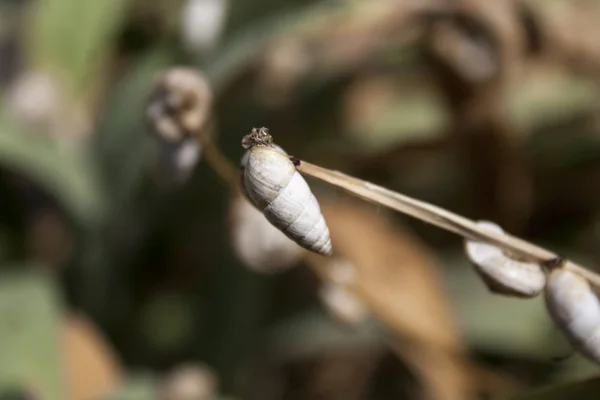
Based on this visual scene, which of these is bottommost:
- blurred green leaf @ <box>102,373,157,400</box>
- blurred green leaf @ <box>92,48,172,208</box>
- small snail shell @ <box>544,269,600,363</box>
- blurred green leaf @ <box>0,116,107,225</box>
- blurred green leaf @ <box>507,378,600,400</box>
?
blurred green leaf @ <box>102,373,157,400</box>

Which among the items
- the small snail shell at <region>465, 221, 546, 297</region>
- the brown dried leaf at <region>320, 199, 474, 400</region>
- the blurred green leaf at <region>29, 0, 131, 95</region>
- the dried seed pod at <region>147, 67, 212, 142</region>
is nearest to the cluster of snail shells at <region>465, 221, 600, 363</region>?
the small snail shell at <region>465, 221, 546, 297</region>

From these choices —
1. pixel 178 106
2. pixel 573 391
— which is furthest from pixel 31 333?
pixel 573 391

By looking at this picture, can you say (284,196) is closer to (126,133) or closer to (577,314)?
(577,314)

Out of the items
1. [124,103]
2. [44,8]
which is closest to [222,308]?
[124,103]

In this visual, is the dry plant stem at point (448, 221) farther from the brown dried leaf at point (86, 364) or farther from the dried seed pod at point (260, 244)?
the brown dried leaf at point (86, 364)

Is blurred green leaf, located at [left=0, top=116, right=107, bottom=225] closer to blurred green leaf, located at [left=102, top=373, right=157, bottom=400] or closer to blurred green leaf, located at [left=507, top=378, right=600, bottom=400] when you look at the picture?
blurred green leaf, located at [left=102, top=373, right=157, bottom=400]

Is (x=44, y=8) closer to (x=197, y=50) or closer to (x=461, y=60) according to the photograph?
(x=197, y=50)
